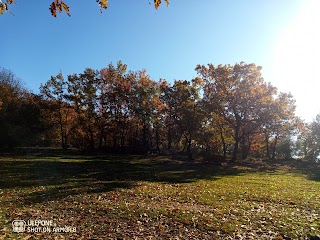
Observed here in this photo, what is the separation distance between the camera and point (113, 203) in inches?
488

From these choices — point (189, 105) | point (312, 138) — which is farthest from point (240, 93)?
point (312, 138)

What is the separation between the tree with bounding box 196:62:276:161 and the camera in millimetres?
40906

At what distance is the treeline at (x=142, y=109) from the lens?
4197 centimetres

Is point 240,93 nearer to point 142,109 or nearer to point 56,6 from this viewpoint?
point 142,109

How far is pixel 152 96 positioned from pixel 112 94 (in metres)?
7.47

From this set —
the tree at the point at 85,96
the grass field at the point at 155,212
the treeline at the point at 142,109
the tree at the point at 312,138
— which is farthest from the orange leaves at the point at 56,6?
the tree at the point at 312,138

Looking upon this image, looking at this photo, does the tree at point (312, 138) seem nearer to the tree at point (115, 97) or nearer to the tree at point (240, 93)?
the tree at point (240, 93)

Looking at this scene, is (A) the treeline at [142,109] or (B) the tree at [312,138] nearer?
(A) the treeline at [142,109]

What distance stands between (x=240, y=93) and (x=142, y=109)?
18.5 m

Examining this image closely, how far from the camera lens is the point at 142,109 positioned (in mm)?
52312

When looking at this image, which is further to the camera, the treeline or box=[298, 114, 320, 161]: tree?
box=[298, 114, 320, 161]: tree

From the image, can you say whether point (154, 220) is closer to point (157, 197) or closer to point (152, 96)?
point (157, 197)

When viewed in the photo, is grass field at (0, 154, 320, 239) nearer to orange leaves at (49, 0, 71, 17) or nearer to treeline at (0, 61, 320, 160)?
orange leaves at (49, 0, 71, 17)

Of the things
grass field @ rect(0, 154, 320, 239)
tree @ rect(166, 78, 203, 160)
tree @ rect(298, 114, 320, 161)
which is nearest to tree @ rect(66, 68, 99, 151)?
tree @ rect(166, 78, 203, 160)
